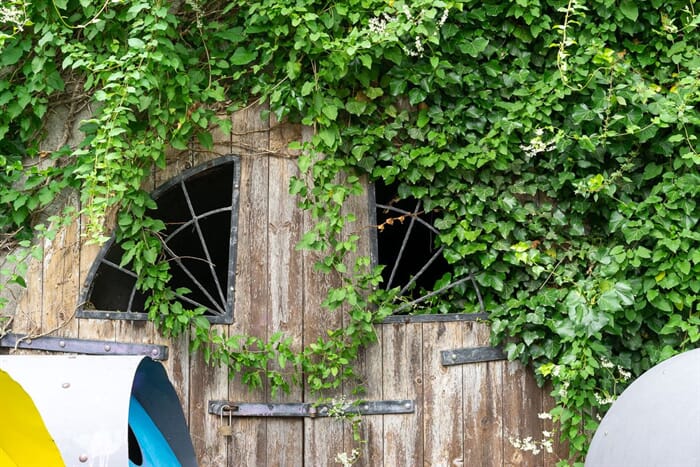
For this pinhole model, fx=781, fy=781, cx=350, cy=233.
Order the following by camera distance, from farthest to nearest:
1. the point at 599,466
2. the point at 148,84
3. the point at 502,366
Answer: the point at 502,366 < the point at 148,84 < the point at 599,466

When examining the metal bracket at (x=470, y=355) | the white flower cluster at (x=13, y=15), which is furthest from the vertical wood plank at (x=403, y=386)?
the white flower cluster at (x=13, y=15)

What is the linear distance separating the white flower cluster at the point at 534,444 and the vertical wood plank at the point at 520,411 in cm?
2

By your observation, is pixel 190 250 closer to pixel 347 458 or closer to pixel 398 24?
pixel 347 458

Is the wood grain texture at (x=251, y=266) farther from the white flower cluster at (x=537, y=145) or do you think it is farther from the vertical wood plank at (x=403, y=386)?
the white flower cluster at (x=537, y=145)

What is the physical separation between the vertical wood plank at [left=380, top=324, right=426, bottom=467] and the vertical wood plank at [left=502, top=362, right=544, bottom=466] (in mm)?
461

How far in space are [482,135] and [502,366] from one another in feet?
4.08

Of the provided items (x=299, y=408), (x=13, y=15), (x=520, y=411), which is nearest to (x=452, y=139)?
(x=520, y=411)

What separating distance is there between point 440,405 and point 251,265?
4.13 ft

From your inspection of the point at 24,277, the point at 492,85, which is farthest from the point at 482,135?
the point at 24,277

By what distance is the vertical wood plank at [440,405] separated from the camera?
163 inches

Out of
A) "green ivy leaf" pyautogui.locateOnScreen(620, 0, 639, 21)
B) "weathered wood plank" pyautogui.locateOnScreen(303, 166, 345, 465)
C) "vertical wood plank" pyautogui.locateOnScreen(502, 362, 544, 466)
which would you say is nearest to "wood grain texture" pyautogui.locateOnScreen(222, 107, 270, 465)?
"weathered wood plank" pyautogui.locateOnScreen(303, 166, 345, 465)

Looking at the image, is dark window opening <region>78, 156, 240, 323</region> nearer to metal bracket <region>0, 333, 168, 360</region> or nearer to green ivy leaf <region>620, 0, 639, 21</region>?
metal bracket <region>0, 333, 168, 360</region>

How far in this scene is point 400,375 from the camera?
416 centimetres

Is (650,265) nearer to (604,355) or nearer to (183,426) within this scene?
(604,355)
